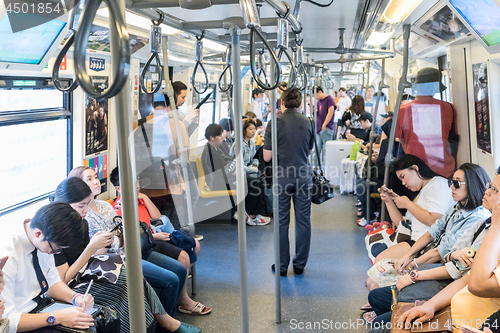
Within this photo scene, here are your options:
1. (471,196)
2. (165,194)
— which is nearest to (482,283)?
(471,196)

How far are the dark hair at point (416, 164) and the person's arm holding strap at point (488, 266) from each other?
140 centimetres

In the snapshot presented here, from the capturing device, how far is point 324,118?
775 centimetres

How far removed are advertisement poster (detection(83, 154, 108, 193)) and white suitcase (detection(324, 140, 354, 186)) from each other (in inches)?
156

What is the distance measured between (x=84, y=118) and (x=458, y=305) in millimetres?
2949

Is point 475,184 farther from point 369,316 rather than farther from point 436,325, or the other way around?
point 369,316

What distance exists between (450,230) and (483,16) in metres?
1.12

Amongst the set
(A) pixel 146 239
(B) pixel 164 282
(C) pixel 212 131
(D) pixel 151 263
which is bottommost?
(B) pixel 164 282

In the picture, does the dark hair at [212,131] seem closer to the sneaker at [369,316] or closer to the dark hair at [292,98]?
the dark hair at [292,98]

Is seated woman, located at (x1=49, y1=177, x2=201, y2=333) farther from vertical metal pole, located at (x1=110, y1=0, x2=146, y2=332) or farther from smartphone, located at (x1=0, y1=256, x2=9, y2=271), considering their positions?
vertical metal pole, located at (x1=110, y1=0, x2=146, y2=332)

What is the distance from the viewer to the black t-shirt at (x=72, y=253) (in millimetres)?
2230

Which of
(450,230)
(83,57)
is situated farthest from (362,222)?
(83,57)

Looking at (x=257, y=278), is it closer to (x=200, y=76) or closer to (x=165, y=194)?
(x=165, y=194)

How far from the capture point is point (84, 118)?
3.42 meters

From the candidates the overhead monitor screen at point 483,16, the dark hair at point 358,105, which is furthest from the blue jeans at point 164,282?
the dark hair at point 358,105
